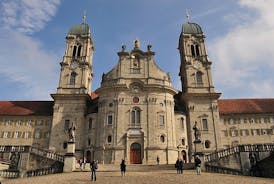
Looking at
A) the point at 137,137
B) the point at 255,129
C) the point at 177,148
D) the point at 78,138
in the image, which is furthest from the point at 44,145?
the point at 255,129

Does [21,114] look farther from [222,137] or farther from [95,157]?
[222,137]

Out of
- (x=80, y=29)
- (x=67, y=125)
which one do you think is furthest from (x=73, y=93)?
(x=80, y=29)

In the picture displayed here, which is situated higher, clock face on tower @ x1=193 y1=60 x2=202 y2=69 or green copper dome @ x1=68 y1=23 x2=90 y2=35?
green copper dome @ x1=68 y1=23 x2=90 y2=35

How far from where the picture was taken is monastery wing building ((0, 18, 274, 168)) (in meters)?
38.8

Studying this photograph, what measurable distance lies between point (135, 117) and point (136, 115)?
41 cm

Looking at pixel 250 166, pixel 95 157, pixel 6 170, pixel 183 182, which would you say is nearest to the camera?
pixel 183 182

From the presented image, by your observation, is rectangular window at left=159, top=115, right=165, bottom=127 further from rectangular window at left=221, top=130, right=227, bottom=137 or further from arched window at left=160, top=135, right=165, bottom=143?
rectangular window at left=221, top=130, right=227, bottom=137

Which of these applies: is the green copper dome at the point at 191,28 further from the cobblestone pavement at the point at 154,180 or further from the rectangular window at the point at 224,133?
the cobblestone pavement at the point at 154,180

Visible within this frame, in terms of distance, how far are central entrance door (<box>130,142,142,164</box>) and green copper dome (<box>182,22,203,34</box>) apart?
2731cm

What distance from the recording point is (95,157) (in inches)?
1518

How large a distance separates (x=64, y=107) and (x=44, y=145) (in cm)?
757

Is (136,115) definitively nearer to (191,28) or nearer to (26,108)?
(26,108)

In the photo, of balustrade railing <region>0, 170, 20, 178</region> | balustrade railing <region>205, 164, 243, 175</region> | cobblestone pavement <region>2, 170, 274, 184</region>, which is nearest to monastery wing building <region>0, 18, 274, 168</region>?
balustrade railing <region>205, 164, 243, 175</region>

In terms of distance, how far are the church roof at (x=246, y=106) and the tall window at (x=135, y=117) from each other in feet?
54.2
